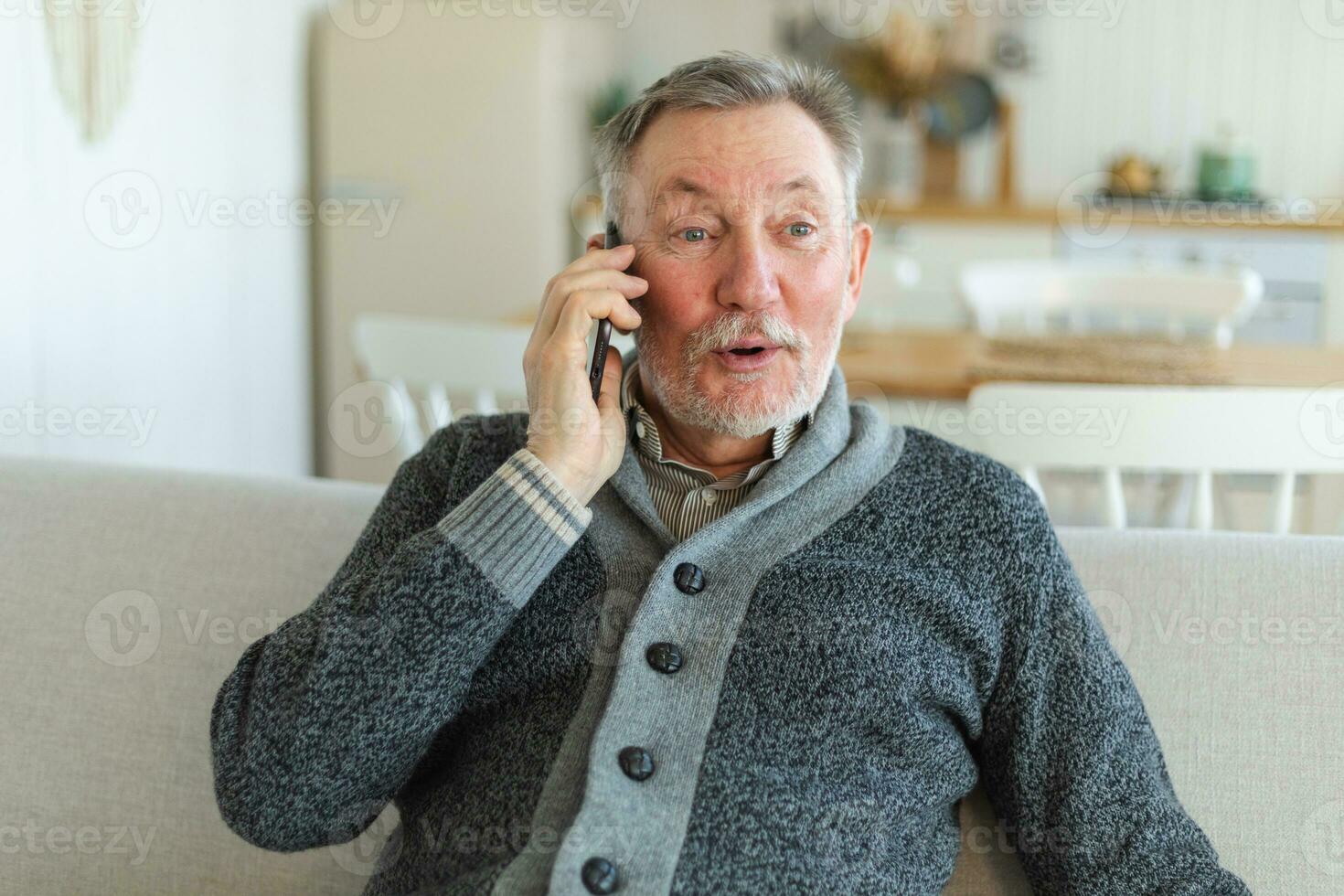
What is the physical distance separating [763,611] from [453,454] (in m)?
0.35

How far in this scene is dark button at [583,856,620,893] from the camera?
3.45 ft

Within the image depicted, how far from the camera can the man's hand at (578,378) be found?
1.21 m

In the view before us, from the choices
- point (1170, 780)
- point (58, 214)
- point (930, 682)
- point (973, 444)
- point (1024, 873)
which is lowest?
point (1024, 873)

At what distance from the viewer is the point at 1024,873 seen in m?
1.27

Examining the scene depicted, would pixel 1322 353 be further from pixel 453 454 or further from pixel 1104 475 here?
pixel 453 454

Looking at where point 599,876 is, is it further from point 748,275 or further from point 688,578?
point 748,275

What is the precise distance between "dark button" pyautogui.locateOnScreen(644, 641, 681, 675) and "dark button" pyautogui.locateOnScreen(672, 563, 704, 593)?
0.06 m

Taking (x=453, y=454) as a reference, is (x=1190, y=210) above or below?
Result: above

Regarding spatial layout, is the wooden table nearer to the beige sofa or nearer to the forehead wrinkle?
the beige sofa

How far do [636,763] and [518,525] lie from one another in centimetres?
22

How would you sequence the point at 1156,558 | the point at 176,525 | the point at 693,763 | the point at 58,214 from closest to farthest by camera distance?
the point at 693,763 → the point at 1156,558 → the point at 176,525 → the point at 58,214

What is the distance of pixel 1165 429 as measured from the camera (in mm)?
1663

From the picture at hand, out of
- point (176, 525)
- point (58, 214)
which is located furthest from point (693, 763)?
point (58, 214)

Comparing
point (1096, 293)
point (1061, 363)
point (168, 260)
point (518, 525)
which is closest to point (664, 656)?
point (518, 525)
